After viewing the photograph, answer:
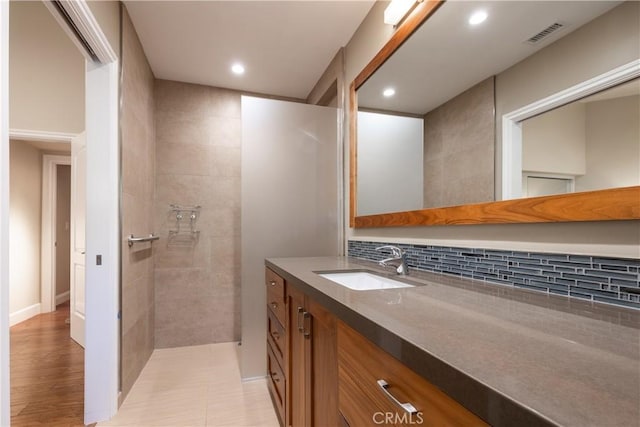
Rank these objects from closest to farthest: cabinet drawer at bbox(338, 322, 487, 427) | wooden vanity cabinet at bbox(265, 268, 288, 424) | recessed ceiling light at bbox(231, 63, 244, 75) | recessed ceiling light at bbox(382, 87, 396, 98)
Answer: cabinet drawer at bbox(338, 322, 487, 427) → wooden vanity cabinet at bbox(265, 268, 288, 424) → recessed ceiling light at bbox(382, 87, 396, 98) → recessed ceiling light at bbox(231, 63, 244, 75)

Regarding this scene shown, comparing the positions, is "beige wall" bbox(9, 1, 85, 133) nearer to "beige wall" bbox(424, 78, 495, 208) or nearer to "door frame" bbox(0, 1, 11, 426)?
"door frame" bbox(0, 1, 11, 426)

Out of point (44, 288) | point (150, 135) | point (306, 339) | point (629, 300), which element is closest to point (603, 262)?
point (629, 300)

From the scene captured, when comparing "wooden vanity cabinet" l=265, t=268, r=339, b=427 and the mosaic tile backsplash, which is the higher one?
the mosaic tile backsplash

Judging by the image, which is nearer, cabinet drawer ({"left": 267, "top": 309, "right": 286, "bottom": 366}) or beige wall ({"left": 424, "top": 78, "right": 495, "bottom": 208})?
beige wall ({"left": 424, "top": 78, "right": 495, "bottom": 208})

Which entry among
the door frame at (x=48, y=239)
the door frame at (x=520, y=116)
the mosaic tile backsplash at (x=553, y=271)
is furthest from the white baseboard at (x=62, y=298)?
the door frame at (x=520, y=116)

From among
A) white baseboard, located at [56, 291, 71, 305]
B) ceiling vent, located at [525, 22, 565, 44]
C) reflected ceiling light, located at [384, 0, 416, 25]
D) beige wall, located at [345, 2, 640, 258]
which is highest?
reflected ceiling light, located at [384, 0, 416, 25]

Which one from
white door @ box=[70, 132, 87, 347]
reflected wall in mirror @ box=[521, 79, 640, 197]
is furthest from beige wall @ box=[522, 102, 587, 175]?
white door @ box=[70, 132, 87, 347]

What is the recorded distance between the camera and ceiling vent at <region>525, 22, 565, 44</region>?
877 millimetres

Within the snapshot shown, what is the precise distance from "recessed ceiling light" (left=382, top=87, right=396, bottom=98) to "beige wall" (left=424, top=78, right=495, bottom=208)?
346 mm

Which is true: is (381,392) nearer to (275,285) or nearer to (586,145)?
(586,145)

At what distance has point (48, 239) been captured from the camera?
13.0ft

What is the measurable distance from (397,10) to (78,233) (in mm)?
3368

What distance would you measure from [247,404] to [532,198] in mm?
1949

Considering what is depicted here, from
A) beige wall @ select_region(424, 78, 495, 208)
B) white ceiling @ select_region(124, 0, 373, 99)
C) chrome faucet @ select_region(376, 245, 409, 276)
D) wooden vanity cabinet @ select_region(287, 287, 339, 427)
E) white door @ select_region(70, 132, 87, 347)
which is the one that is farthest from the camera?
white door @ select_region(70, 132, 87, 347)
